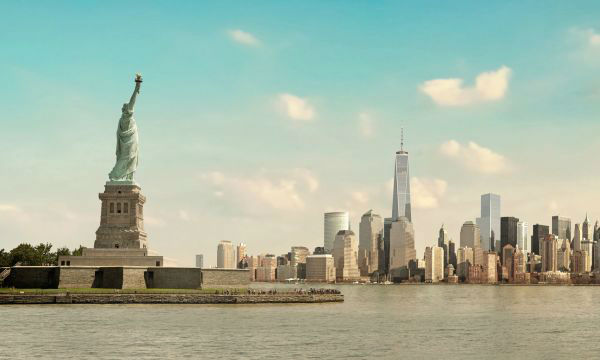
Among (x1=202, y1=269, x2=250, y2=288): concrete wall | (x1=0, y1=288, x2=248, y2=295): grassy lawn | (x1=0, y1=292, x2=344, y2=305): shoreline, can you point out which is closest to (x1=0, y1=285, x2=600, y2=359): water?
(x1=0, y1=292, x2=344, y2=305): shoreline

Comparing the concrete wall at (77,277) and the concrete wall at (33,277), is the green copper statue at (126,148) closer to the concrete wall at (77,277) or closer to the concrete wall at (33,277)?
the concrete wall at (77,277)

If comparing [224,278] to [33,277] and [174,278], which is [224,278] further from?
[33,277]

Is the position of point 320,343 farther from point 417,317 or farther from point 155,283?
point 155,283

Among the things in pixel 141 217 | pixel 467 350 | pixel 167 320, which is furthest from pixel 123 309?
pixel 467 350

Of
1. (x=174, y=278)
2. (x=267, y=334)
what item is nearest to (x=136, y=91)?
(x=174, y=278)

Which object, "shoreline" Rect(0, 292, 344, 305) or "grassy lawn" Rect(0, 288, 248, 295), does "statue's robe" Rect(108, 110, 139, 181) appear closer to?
"grassy lawn" Rect(0, 288, 248, 295)
